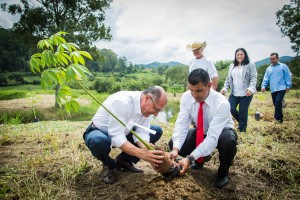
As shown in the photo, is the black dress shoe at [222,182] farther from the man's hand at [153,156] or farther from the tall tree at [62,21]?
the tall tree at [62,21]

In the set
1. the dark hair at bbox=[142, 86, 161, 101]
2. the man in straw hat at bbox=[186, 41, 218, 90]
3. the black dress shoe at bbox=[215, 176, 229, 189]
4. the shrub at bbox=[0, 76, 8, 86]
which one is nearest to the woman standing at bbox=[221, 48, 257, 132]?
the man in straw hat at bbox=[186, 41, 218, 90]

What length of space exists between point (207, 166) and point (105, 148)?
4.64 ft

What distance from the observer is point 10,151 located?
346 centimetres

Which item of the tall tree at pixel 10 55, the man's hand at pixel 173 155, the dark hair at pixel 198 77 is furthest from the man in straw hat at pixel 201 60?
the tall tree at pixel 10 55

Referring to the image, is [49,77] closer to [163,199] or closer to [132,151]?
[132,151]

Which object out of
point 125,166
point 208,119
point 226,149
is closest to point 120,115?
point 125,166

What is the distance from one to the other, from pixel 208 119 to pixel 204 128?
0.12 meters

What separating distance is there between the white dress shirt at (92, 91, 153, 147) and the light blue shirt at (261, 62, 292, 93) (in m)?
4.44

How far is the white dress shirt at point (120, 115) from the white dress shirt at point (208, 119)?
43 cm

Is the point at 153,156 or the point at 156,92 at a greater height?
the point at 156,92

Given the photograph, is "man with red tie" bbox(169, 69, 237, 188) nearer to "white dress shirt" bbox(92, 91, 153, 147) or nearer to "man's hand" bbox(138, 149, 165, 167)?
"man's hand" bbox(138, 149, 165, 167)

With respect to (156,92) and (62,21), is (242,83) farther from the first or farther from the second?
(62,21)

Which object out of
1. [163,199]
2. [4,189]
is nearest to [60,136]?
[4,189]

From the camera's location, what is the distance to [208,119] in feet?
8.30
